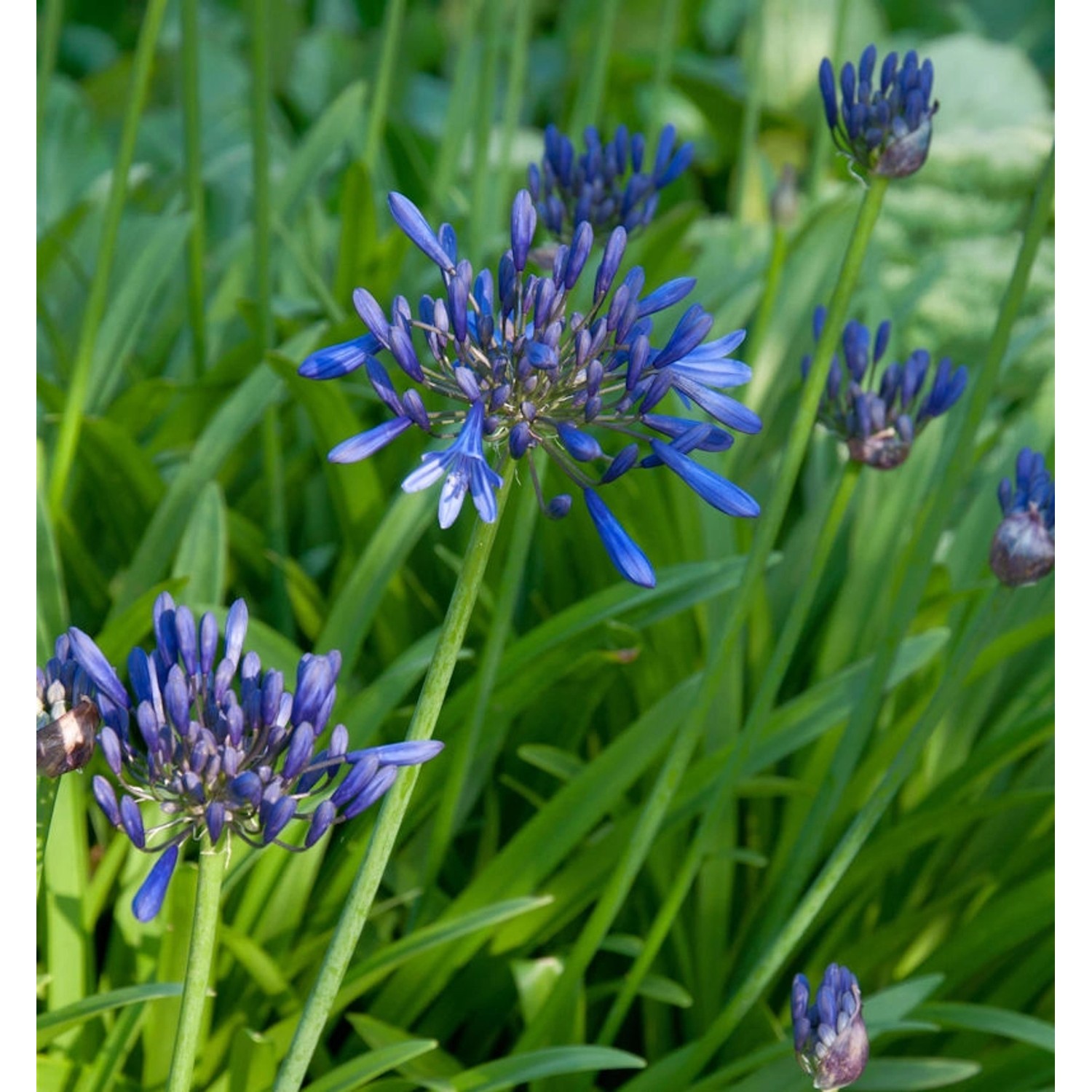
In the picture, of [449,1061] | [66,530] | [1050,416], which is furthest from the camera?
[1050,416]

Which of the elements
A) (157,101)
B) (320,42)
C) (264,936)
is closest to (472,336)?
(264,936)

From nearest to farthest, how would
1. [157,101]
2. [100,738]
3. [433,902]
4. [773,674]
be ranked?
[100,738], [773,674], [433,902], [157,101]

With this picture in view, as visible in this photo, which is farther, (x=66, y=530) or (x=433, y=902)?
(x=66, y=530)

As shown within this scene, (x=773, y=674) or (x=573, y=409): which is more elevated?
(x=573, y=409)

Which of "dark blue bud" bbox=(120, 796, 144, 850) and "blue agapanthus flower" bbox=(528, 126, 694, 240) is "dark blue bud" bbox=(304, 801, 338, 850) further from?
"blue agapanthus flower" bbox=(528, 126, 694, 240)

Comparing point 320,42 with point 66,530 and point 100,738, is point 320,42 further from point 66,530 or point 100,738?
point 100,738

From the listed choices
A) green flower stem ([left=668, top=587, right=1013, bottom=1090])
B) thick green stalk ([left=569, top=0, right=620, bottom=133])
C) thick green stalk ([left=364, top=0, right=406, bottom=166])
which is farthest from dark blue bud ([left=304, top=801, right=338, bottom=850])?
thick green stalk ([left=364, top=0, right=406, bottom=166])

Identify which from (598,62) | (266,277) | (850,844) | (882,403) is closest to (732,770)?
(850,844)

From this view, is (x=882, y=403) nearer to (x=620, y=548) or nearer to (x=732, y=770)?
(x=732, y=770)
